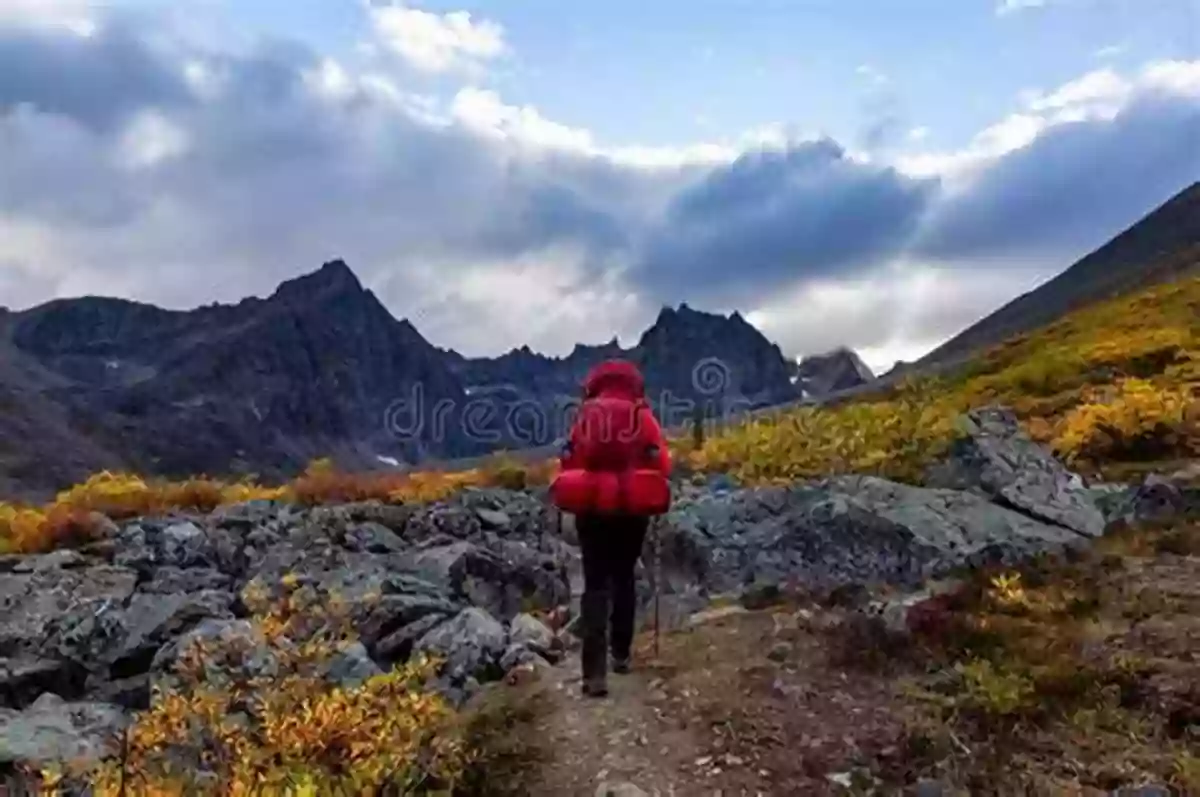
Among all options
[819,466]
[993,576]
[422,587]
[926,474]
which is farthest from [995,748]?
[819,466]

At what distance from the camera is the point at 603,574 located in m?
8.73

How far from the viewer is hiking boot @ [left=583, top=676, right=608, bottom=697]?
8555 mm

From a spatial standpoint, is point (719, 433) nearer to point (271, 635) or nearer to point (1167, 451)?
point (1167, 451)

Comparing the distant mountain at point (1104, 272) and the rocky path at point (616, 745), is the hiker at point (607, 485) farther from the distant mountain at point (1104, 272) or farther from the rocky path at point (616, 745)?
the distant mountain at point (1104, 272)

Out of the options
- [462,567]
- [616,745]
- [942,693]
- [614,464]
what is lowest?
[616,745]

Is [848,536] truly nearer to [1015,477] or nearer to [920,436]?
[1015,477]

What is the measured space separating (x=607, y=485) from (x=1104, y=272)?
531 ft

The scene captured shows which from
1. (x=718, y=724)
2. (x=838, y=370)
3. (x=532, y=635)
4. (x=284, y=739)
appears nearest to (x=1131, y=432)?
(x=532, y=635)

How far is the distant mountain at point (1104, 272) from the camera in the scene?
13262cm

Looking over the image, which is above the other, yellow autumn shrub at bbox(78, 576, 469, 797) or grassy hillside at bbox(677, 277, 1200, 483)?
grassy hillside at bbox(677, 277, 1200, 483)

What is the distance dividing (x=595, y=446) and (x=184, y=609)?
638 centimetres

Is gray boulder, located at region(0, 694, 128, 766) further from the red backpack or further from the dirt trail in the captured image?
the red backpack

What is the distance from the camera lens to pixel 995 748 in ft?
23.5

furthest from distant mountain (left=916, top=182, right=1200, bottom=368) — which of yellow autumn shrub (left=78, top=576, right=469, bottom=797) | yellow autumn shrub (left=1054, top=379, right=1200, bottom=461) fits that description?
yellow autumn shrub (left=78, top=576, right=469, bottom=797)
